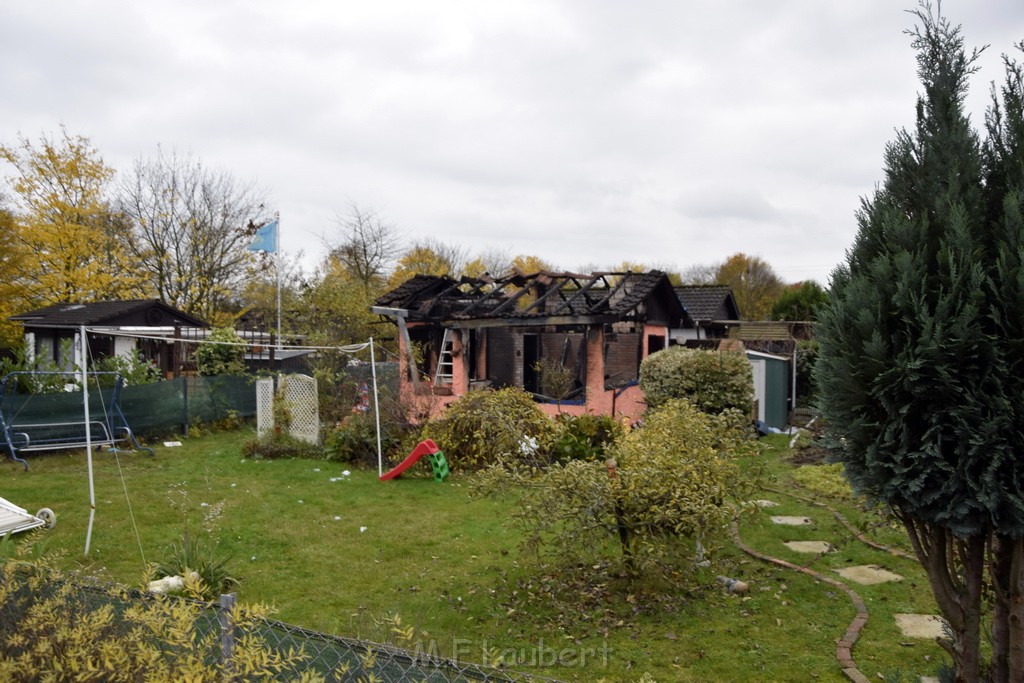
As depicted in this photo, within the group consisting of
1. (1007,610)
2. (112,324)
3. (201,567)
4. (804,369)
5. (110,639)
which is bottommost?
(201,567)

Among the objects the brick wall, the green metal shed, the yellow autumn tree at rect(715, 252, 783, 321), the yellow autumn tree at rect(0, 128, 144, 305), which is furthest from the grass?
the yellow autumn tree at rect(715, 252, 783, 321)

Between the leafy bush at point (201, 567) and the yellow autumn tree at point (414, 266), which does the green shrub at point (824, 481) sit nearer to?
the leafy bush at point (201, 567)

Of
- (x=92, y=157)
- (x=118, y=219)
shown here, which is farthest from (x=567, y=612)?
(x=118, y=219)

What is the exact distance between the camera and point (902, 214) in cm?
372

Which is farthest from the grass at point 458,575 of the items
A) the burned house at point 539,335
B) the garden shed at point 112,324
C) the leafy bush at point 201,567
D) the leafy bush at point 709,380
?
the garden shed at point 112,324

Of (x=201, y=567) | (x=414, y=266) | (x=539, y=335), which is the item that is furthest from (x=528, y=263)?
(x=201, y=567)

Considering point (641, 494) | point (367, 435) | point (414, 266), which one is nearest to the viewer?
point (641, 494)

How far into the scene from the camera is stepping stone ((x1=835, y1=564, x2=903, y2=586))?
6598 millimetres

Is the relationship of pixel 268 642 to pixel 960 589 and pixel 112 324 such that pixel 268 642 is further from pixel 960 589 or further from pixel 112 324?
pixel 112 324

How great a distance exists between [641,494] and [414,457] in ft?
20.9

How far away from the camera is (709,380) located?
→ 1420 cm

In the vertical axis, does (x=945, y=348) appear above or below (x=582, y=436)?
above

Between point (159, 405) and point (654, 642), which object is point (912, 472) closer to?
point (654, 642)

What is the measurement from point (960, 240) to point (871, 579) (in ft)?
14.3
